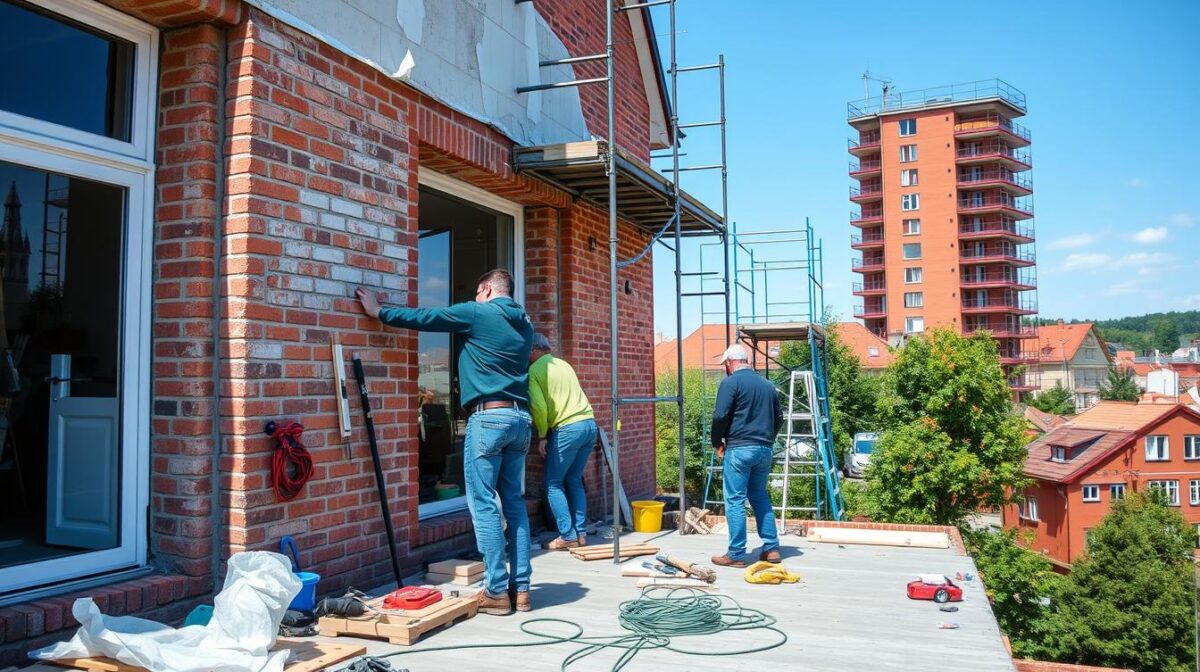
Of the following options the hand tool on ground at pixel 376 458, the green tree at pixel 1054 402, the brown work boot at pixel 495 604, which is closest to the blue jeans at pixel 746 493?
the brown work boot at pixel 495 604

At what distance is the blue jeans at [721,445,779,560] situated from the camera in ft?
19.0

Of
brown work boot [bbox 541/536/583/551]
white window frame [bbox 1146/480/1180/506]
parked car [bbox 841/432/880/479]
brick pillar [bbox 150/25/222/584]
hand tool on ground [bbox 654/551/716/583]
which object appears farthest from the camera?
parked car [bbox 841/432/880/479]

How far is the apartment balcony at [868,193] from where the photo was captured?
202ft

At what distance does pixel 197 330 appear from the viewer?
3.79m

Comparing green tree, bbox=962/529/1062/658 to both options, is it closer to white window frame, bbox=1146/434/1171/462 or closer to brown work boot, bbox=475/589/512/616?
white window frame, bbox=1146/434/1171/462

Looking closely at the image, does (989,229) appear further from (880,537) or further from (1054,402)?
(880,537)

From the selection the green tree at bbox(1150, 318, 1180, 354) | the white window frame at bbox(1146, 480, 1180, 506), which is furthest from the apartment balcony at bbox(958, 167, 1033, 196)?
the green tree at bbox(1150, 318, 1180, 354)

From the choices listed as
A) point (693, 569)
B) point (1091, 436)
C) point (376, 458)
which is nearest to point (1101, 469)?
point (1091, 436)

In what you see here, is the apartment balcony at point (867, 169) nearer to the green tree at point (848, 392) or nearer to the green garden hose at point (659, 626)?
the green tree at point (848, 392)

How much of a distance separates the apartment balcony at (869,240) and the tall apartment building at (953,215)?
1.26 feet

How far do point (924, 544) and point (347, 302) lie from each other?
192 inches

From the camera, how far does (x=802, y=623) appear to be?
4.35m

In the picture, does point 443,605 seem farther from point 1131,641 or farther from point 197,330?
point 1131,641

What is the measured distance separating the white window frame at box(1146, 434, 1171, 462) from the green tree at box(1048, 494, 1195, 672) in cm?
1125
